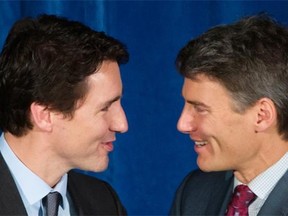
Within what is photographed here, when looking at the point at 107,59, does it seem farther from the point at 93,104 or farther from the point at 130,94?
the point at 130,94

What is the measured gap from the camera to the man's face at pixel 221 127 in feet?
6.11

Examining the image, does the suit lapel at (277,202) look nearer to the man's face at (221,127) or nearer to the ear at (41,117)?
the man's face at (221,127)

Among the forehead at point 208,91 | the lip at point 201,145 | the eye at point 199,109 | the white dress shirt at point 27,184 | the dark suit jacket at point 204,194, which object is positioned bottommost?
the dark suit jacket at point 204,194

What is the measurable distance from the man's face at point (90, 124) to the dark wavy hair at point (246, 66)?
0.19 m

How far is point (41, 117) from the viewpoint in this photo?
1841 millimetres

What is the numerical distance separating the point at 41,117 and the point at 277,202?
575mm

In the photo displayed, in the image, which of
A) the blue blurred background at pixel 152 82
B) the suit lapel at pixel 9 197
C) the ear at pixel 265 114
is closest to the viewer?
the suit lapel at pixel 9 197

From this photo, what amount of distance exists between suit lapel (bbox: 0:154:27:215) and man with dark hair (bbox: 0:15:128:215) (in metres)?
0.02

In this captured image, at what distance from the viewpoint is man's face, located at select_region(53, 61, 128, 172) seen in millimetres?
1852

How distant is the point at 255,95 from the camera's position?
1.86 m

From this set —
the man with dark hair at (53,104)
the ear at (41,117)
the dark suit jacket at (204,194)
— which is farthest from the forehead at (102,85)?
the dark suit jacket at (204,194)

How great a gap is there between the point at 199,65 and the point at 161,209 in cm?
76

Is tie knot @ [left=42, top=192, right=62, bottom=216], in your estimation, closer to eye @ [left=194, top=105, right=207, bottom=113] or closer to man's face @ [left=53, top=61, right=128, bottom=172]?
man's face @ [left=53, top=61, right=128, bottom=172]

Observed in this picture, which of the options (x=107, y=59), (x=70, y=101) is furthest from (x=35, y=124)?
(x=107, y=59)
